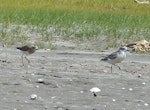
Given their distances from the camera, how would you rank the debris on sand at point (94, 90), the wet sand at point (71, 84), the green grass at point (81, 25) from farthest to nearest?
the green grass at point (81, 25), the debris on sand at point (94, 90), the wet sand at point (71, 84)

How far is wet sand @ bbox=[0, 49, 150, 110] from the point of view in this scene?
9594 mm

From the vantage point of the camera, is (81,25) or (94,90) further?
(81,25)

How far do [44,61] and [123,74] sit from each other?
247 cm

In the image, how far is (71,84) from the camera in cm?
1141

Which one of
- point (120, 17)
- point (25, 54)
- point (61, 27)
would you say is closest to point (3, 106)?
point (25, 54)

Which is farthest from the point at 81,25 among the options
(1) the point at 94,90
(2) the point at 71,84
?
(1) the point at 94,90

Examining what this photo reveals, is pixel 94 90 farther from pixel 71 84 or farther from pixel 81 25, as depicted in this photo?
pixel 81 25

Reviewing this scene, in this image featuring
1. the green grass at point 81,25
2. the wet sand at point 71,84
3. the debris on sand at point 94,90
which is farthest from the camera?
the green grass at point 81,25

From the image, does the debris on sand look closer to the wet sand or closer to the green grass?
the wet sand

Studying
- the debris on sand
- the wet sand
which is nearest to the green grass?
the wet sand

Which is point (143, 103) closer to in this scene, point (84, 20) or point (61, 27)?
point (61, 27)

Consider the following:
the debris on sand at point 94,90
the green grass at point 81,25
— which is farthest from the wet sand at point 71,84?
the green grass at point 81,25

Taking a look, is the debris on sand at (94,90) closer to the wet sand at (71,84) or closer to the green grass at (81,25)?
the wet sand at (71,84)

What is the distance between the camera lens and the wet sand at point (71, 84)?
9594 millimetres
